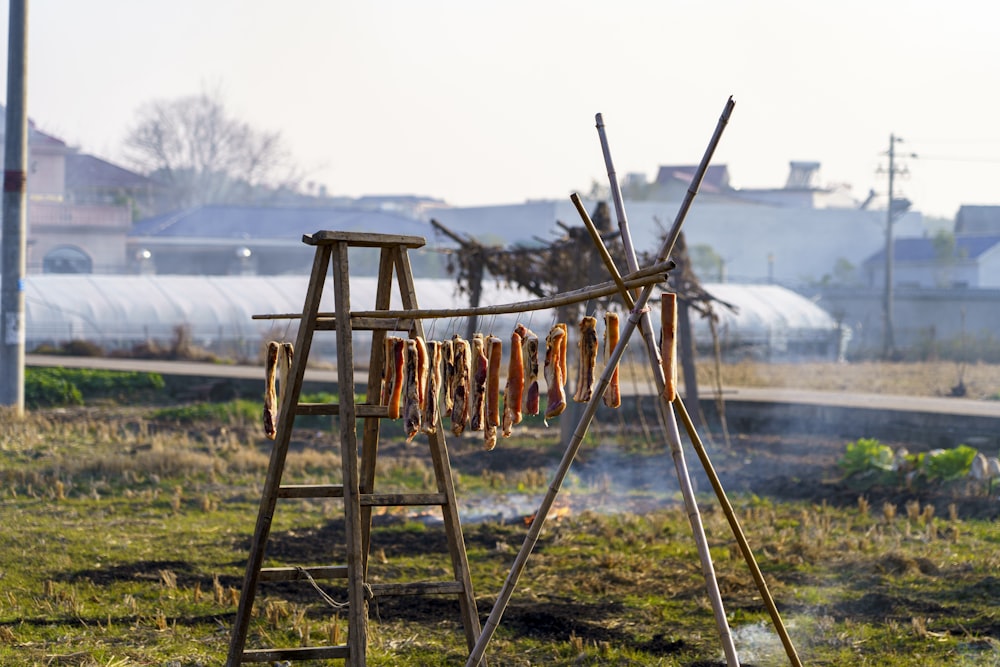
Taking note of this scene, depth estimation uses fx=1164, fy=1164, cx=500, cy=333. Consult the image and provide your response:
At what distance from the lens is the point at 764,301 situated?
39375 mm

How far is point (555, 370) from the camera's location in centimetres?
555

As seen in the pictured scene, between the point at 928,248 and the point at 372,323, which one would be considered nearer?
the point at 372,323

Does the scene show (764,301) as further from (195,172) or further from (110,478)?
(195,172)

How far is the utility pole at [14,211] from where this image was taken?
16516 mm

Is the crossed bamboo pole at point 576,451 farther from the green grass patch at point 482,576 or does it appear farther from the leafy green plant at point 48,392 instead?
the leafy green plant at point 48,392

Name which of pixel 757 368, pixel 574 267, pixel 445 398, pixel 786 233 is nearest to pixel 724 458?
pixel 574 267

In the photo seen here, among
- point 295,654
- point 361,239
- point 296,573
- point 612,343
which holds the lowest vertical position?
point 295,654

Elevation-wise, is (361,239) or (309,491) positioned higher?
(361,239)

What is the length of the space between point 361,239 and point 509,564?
430 cm

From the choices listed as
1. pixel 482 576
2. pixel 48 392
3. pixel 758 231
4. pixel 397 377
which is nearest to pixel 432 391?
pixel 397 377

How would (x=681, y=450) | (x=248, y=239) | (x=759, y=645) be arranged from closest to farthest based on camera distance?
(x=681, y=450) < (x=759, y=645) < (x=248, y=239)

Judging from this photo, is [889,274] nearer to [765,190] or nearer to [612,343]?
[765,190]

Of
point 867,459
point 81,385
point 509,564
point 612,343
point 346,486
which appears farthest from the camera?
point 81,385

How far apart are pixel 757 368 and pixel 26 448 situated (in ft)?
63.1
